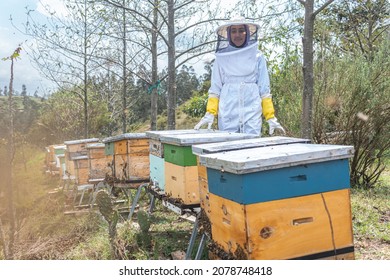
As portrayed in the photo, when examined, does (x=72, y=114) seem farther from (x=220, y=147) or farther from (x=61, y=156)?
(x=220, y=147)

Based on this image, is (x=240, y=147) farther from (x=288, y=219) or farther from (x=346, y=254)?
(x=346, y=254)

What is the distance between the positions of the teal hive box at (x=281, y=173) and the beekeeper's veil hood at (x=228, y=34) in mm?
2196

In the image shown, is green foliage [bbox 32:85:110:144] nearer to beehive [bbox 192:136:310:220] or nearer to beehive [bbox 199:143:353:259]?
beehive [bbox 192:136:310:220]

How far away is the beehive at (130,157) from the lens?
14.7ft

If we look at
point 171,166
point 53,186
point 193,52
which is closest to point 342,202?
point 171,166

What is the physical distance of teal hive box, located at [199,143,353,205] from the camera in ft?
6.16

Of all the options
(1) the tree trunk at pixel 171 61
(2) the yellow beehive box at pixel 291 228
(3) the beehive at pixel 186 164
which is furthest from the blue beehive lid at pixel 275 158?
(1) the tree trunk at pixel 171 61

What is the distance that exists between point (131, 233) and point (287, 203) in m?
2.21

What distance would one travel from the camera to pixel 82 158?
21.0 ft

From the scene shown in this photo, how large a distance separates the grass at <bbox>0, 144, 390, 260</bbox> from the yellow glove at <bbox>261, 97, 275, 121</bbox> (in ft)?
4.27

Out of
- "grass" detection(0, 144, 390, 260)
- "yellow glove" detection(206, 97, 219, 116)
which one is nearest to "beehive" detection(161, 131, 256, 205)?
"grass" detection(0, 144, 390, 260)

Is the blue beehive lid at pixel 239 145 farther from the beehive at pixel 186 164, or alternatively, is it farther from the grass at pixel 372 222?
the grass at pixel 372 222

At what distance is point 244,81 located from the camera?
4141mm

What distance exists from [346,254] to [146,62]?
6.09 meters
